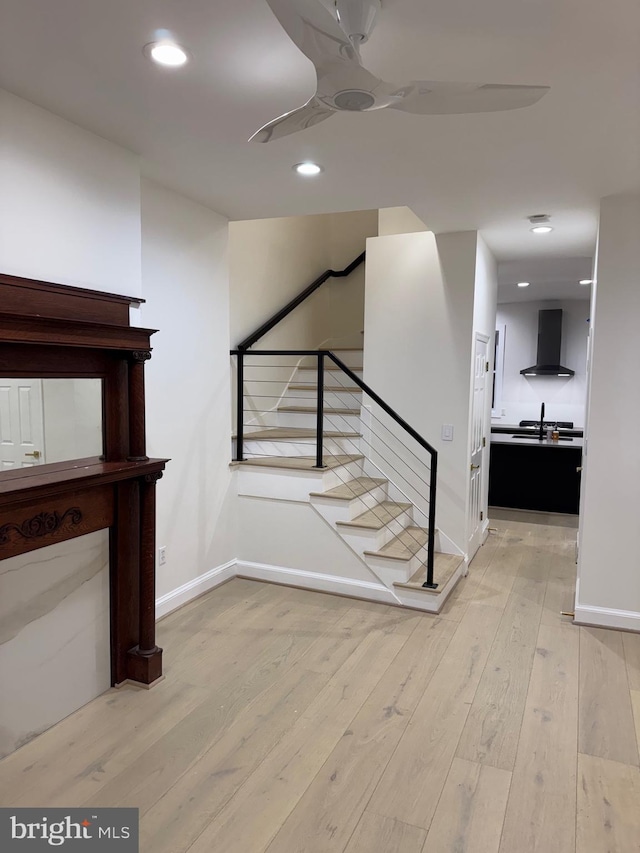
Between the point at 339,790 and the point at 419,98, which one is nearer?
the point at 419,98

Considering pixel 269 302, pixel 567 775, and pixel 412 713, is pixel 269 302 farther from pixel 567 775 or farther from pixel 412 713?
pixel 567 775

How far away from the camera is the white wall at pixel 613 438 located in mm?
3305

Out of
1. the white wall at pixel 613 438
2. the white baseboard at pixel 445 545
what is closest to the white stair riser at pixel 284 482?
the white baseboard at pixel 445 545

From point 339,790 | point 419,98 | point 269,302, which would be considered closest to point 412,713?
point 339,790

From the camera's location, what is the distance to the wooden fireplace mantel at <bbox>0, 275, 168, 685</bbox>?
7.06 ft

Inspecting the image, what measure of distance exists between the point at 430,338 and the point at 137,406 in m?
2.44

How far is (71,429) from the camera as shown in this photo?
2.50 metres

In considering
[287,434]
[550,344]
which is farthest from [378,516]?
[550,344]

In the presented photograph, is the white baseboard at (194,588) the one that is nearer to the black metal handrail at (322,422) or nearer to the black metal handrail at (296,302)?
the black metal handrail at (322,422)

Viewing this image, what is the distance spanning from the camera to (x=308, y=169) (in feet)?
9.70

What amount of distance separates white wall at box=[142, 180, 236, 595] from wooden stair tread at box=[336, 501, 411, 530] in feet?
2.95

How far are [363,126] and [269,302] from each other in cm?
257

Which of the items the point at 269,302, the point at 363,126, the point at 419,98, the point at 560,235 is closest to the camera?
the point at 419,98

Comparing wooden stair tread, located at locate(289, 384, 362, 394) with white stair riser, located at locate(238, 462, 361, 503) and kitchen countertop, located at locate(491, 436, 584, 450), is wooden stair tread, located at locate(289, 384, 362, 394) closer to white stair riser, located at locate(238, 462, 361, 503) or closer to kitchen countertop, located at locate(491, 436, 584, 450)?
white stair riser, located at locate(238, 462, 361, 503)
